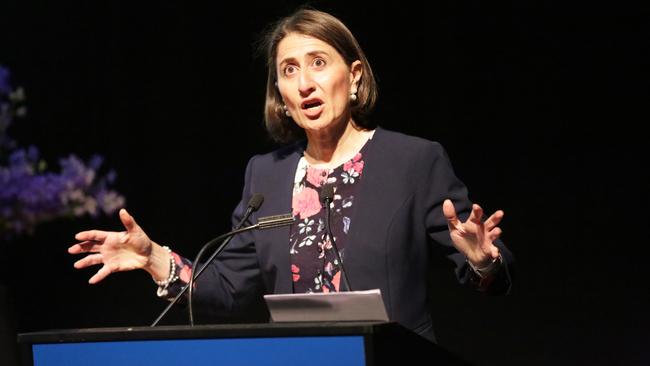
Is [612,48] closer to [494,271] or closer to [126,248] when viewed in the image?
[494,271]

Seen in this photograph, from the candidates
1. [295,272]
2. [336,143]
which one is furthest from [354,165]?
[295,272]

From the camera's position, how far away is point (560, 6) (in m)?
2.96

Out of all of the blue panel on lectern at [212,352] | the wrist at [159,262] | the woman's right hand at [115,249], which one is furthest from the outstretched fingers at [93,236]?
the blue panel on lectern at [212,352]

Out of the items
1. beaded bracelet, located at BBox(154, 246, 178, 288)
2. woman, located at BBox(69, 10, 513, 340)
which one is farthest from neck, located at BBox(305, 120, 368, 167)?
beaded bracelet, located at BBox(154, 246, 178, 288)

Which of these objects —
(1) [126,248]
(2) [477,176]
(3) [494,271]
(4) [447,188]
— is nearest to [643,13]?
(2) [477,176]

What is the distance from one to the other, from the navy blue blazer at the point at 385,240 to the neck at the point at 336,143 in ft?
0.18

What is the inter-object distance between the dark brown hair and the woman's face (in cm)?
2

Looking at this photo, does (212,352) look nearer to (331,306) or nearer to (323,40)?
(331,306)

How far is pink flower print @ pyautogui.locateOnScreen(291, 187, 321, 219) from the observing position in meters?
2.37

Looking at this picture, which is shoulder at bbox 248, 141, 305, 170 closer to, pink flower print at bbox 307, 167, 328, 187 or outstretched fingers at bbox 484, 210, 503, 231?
pink flower print at bbox 307, 167, 328, 187

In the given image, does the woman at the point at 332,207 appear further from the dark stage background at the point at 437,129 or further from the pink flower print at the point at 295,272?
the dark stage background at the point at 437,129

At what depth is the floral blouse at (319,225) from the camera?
2268 millimetres

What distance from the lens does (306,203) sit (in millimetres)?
2396

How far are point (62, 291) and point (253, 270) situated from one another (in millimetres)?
1426
